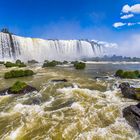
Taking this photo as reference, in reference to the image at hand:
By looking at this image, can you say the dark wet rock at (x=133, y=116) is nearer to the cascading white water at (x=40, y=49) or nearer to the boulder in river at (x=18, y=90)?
the boulder in river at (x=18, y=90)

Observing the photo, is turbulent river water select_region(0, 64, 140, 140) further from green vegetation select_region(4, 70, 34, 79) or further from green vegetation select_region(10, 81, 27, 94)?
green vegetation select_region(4, 70, 34, 79)

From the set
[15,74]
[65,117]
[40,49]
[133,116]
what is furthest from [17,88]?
[40,49]

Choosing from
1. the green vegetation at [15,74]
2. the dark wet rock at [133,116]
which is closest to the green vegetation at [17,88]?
the dark wet rock at [133,116]

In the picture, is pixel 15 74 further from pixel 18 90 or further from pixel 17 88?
pixel 18 90

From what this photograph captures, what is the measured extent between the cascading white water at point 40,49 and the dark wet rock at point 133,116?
6084cm

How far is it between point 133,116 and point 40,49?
7638 cm

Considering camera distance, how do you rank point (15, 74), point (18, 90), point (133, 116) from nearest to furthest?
point (133, 116) → point (18, 90) → point (15, 74)

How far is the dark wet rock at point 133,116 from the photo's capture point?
1070 centimetres

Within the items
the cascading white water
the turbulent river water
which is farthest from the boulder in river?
the cascading white water

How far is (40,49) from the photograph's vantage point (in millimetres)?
85438

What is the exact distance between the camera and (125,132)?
33.5 ft

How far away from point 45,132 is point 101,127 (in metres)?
2.81

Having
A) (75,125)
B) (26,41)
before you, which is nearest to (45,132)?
(75,125)

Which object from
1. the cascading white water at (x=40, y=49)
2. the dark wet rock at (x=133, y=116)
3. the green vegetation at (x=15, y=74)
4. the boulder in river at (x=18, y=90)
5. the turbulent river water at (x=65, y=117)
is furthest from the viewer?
the cascading white water at (x=40, y=49)
